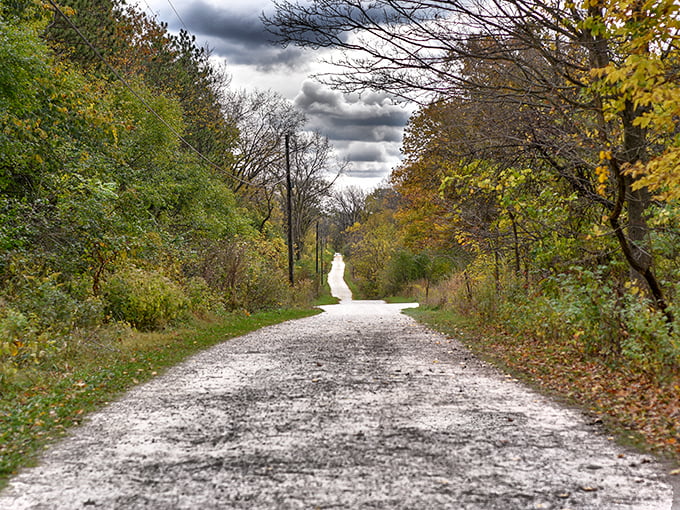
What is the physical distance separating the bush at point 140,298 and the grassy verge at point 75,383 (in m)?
0.57

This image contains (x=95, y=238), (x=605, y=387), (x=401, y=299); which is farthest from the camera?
(x=401, y=299)

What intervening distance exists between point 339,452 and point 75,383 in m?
4.32

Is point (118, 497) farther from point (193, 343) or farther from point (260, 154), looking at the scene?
point (260, 154)

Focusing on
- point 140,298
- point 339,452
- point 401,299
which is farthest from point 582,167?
point 401,299

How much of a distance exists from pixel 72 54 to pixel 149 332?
38.1 feet

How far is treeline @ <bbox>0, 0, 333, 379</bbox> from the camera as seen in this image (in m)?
10.1

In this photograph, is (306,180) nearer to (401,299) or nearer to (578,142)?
(401,299)

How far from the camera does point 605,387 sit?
673 centimetres

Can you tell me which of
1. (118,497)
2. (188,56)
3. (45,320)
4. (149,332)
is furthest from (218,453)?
(188,56)

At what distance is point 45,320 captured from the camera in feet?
30.0

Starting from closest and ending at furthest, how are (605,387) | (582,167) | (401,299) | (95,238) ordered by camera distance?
(605,387) < (582,167) < (95,238) < (401,299)

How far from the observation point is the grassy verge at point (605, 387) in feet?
16.5

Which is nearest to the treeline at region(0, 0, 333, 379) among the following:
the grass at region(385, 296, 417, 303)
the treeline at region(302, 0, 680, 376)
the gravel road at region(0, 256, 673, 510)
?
the gravel road at region(0, 256, 673, 510)

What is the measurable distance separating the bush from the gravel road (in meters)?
4.73
